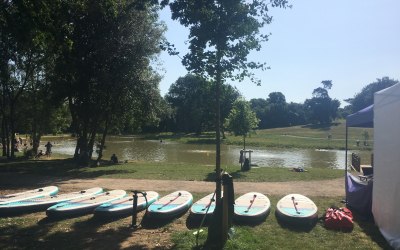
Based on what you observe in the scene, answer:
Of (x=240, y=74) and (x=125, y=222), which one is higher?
(x=240, y=74)

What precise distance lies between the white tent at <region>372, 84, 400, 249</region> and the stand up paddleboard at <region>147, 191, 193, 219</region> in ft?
15.3

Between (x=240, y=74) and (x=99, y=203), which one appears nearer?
(x=240, y=74)

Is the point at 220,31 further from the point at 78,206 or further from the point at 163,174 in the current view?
the point at 163,174

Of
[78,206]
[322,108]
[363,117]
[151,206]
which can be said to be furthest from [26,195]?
[322,108]

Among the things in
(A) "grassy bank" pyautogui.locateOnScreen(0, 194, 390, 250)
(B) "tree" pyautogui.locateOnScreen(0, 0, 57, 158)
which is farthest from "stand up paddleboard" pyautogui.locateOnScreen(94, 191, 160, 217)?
(B) "tree" pyautogui.locateOnScreen(0, 0, 57, 158)

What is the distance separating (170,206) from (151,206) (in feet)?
1.57

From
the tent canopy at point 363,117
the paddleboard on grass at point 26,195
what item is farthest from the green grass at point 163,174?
the tent canopy at point 363,117

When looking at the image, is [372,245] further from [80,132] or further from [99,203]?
[80,132]

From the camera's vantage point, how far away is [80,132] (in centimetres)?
2411

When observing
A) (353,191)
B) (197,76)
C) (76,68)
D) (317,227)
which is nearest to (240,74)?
(197,76)

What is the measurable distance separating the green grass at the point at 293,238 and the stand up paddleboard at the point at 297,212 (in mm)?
183

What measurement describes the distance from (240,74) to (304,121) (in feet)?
337

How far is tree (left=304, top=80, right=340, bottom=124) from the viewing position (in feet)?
325

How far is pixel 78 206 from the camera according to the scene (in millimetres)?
9891
